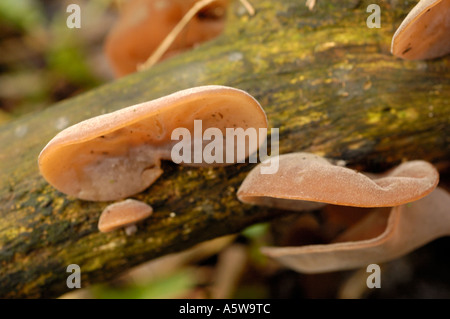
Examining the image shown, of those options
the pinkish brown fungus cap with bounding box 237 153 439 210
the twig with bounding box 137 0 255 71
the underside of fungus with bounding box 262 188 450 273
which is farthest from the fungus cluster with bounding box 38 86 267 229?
the twig with bounding box 137 0 255 71

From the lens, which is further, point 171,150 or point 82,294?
point 82,294

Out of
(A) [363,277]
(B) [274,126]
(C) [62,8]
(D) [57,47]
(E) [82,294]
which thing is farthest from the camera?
(C) [62,8]

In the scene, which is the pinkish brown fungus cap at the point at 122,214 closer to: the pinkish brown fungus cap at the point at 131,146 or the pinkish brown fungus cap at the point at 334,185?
the pinkish brown fungus cap at the point at 131,146

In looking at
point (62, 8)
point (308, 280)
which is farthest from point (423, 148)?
point (62, 8)

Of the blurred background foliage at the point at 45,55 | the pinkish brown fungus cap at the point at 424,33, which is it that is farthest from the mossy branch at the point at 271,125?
the blurred background foliage at the point at 45,55

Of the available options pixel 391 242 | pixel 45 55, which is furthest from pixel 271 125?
pixel 45 55
